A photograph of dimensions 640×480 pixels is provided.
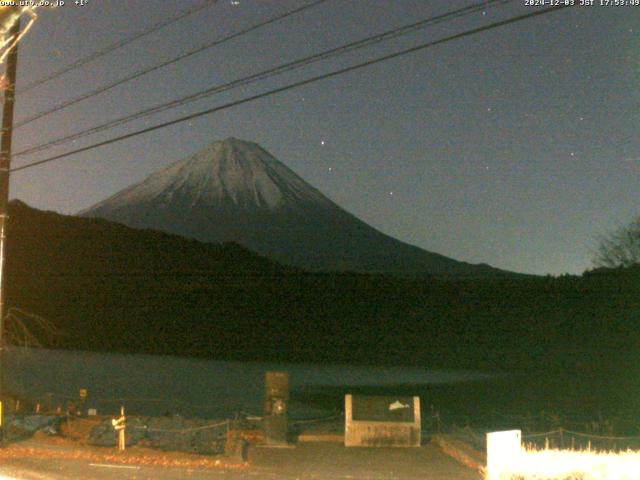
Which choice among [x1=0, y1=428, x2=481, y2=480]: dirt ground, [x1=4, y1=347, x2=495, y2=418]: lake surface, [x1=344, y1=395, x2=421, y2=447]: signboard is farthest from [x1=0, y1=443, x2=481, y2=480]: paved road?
[x1=4, y1=347, x2=495, y2=418]: lake surface

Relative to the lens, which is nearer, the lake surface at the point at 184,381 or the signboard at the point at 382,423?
the signboard at the point at 382,423

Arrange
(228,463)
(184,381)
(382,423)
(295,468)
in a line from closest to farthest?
(295,468), (228,463), (382,423), (184,381)

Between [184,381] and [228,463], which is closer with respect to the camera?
[228,463]

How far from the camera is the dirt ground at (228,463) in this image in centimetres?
1636

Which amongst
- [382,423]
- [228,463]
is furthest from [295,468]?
[382,423]

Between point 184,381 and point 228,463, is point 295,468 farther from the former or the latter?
point 184,381

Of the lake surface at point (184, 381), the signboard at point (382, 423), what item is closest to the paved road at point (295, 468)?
the signboard at point (382, 423)

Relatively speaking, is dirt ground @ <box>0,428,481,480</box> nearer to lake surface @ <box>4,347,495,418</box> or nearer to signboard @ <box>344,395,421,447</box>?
signboard @ <box>344,395,421,447</box>

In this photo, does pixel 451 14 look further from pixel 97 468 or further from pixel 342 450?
pixel 342 450

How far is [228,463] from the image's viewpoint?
18625 mm

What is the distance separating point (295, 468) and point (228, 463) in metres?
1.49

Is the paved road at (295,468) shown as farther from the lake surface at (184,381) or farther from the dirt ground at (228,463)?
the lake surface at (184,381)

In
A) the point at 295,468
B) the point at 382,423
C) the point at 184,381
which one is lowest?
the point at 295,468

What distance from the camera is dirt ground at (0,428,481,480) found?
16359mm
